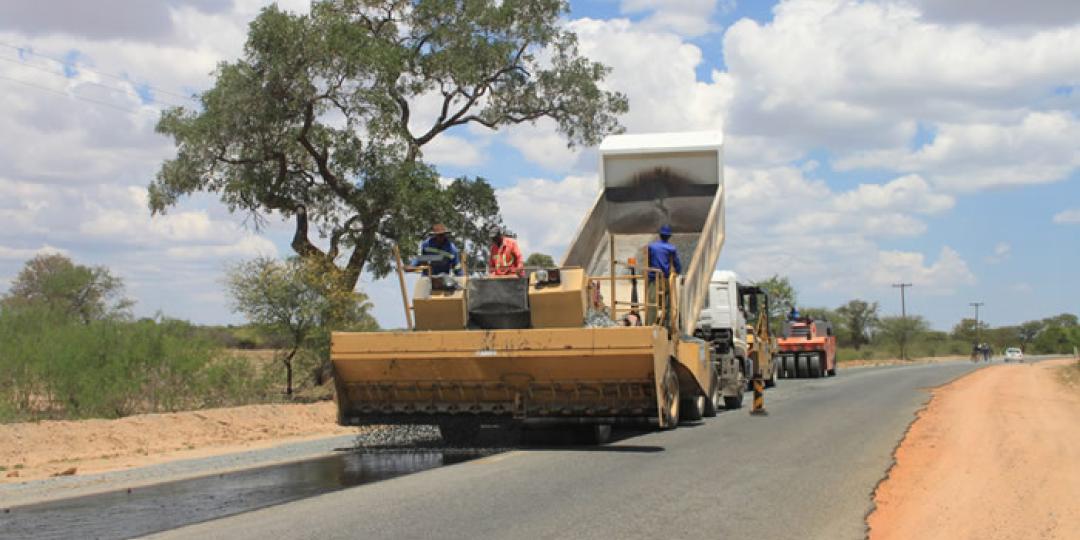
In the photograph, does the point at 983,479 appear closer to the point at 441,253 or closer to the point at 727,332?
the point at 441,253

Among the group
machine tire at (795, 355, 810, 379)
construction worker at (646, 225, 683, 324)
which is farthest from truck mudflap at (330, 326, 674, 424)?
machine tire at (795, 355, 810, 379)

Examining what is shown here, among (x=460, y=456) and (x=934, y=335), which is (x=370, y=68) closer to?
(x=460, y=456)

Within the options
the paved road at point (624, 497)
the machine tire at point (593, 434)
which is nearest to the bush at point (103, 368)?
the machine tire at point (593, 434)

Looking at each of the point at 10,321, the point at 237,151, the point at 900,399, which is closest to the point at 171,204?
the point at 237,151

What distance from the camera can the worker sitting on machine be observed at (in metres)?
13.7

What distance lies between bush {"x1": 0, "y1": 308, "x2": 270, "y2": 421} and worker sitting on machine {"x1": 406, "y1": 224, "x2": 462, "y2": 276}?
7499mm

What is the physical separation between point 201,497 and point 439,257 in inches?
194

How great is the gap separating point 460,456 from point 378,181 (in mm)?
13514

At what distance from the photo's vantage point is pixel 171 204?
2448 centimetres

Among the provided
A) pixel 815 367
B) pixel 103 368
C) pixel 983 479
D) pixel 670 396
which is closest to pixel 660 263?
pixel 670 396

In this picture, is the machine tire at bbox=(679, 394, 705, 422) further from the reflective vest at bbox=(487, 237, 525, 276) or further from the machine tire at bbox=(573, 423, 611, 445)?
the reflective vest at bbox=(487, 237, 525, 276)

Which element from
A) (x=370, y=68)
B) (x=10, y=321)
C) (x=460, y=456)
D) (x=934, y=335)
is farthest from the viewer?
(x=934, y=335)

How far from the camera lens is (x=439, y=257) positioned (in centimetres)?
1377

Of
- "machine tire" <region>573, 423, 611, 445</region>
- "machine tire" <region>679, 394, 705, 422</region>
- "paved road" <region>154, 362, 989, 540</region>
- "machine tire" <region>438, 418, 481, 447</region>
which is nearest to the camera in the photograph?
"paved road" <region>154, 362, 989, 540</region>
